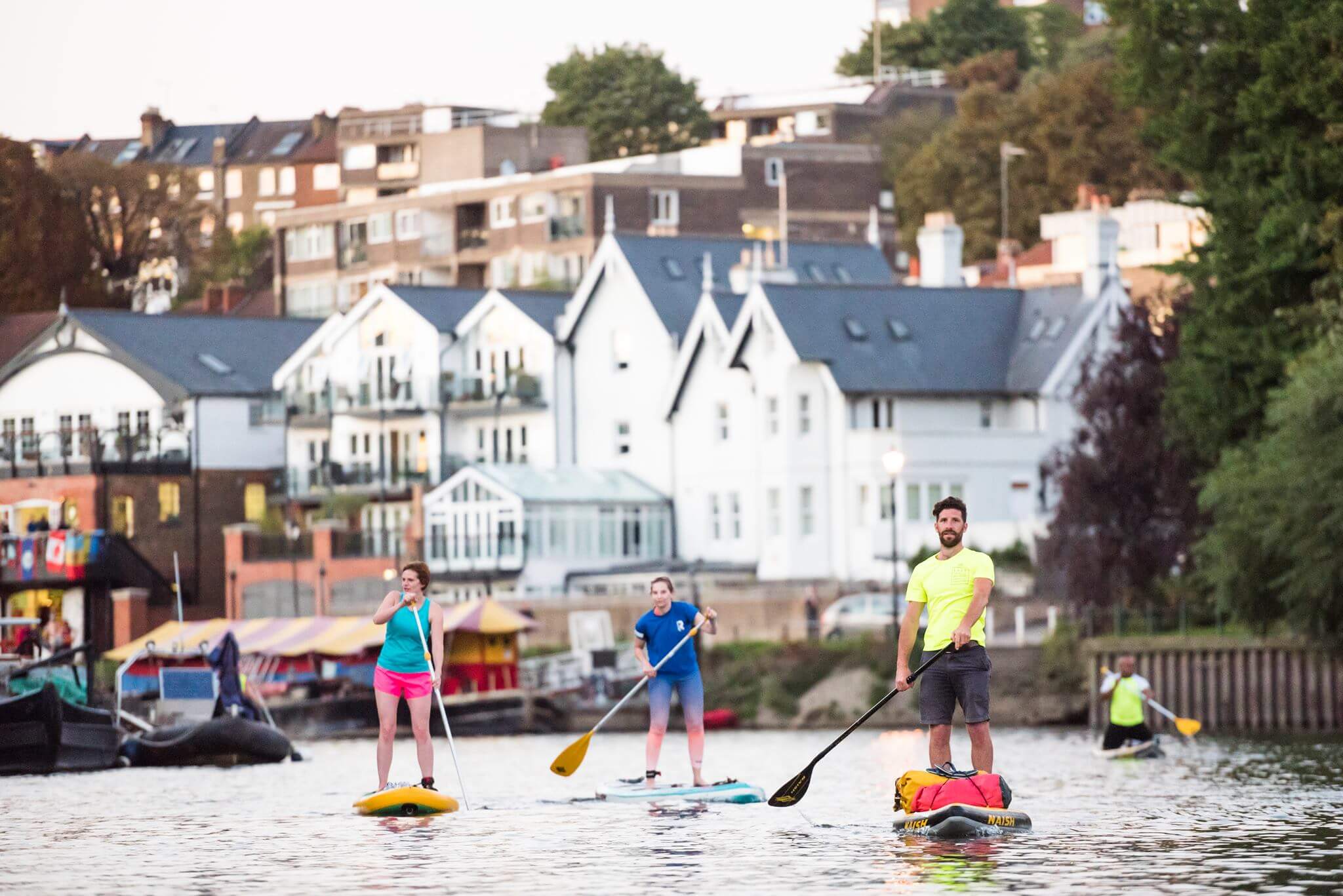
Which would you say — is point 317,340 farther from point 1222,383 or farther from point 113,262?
point 1222,383

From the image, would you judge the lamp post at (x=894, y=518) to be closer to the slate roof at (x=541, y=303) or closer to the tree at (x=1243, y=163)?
the tree at (x=1243, y=163)

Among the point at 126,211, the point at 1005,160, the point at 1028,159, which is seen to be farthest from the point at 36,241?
the point at 1028,159

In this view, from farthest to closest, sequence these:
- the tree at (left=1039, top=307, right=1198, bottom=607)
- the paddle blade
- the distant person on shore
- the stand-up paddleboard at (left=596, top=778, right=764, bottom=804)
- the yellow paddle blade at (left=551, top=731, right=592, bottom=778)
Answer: the tree at (left=1039, top=307, right=1198, bottom=607) < the distant person on shore < the yellow paddle blade at (left=551, top=731, right=592, bottom=778) < the stand-up paddleboard at (left=596, top=778, right=764, bottom=804) < the paddle blade

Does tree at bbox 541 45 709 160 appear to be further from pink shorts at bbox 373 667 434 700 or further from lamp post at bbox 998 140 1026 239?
pink shorts at bbox 373 667 434 700

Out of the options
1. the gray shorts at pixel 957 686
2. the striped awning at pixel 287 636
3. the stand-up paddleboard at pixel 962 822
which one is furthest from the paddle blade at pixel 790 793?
the striped awning at pixel 287 636

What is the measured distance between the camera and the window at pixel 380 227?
125750mm

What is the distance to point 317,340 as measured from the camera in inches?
3937

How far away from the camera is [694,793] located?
1097 inches

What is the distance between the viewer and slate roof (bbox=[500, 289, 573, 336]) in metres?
95.4

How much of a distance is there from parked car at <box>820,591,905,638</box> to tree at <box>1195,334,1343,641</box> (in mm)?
17738

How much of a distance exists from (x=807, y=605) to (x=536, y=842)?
50.8 metres

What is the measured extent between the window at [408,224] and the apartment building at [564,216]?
0.05 m

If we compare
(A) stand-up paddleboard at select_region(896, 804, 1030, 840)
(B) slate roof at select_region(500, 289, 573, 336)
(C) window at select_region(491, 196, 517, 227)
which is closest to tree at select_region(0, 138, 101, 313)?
(C) window at select_region(491, 196, 517, 227)

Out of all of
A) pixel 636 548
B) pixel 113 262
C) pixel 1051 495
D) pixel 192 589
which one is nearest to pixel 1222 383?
pixel 1051 495
